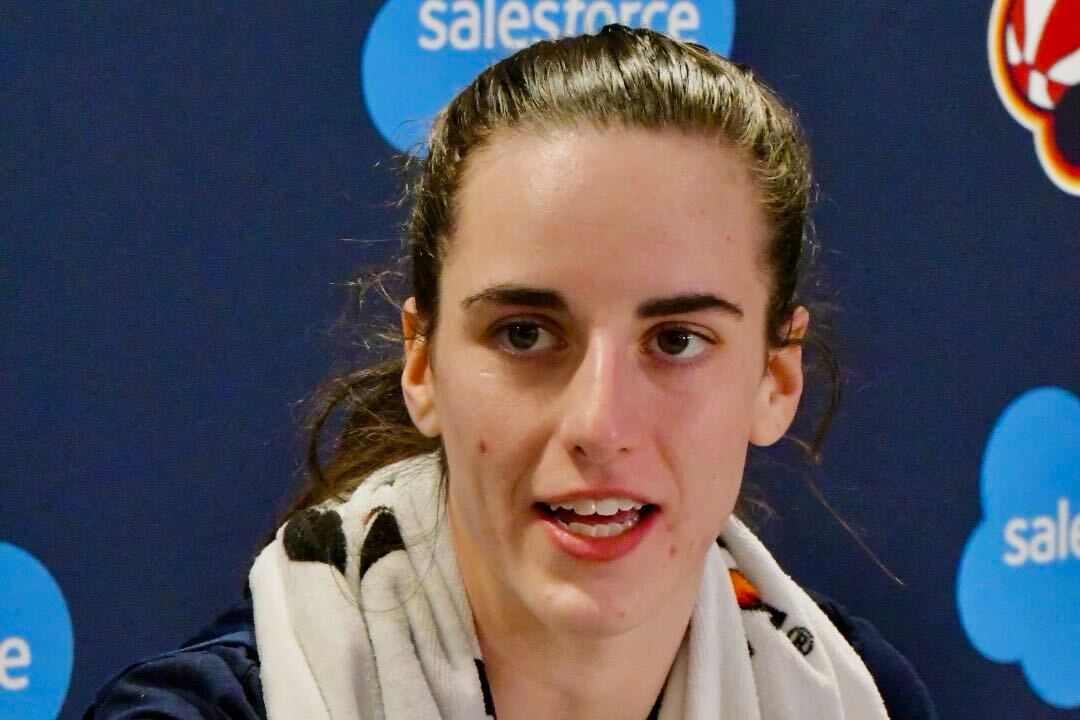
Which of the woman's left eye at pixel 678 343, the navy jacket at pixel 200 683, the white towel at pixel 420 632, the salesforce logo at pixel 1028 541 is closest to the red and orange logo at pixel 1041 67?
the salesforce logo at pixel 1028 541

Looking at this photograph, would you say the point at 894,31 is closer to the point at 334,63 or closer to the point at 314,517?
the point at 334,63

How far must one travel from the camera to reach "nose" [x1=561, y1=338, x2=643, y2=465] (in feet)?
2.47

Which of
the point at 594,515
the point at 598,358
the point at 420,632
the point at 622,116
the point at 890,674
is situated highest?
the point at 622,116

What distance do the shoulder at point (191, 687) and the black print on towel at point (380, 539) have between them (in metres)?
0.11

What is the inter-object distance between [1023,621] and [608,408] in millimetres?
949

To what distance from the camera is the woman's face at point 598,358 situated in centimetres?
77

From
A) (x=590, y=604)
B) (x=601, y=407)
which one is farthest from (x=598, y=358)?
(x=590, y=604)

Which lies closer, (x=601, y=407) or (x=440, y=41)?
(x=601, y=407)

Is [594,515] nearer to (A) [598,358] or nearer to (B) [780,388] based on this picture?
(A) [598,358]

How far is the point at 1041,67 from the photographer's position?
140 centimetres

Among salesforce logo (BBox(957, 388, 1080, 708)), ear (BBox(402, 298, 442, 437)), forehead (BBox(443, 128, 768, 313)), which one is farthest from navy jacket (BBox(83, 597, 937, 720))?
salesforce logo (BBox(957, 388, 1080, 708))

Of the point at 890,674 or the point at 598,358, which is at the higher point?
the point at 598,358

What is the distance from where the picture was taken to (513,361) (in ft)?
2.63

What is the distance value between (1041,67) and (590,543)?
936 millimetres
